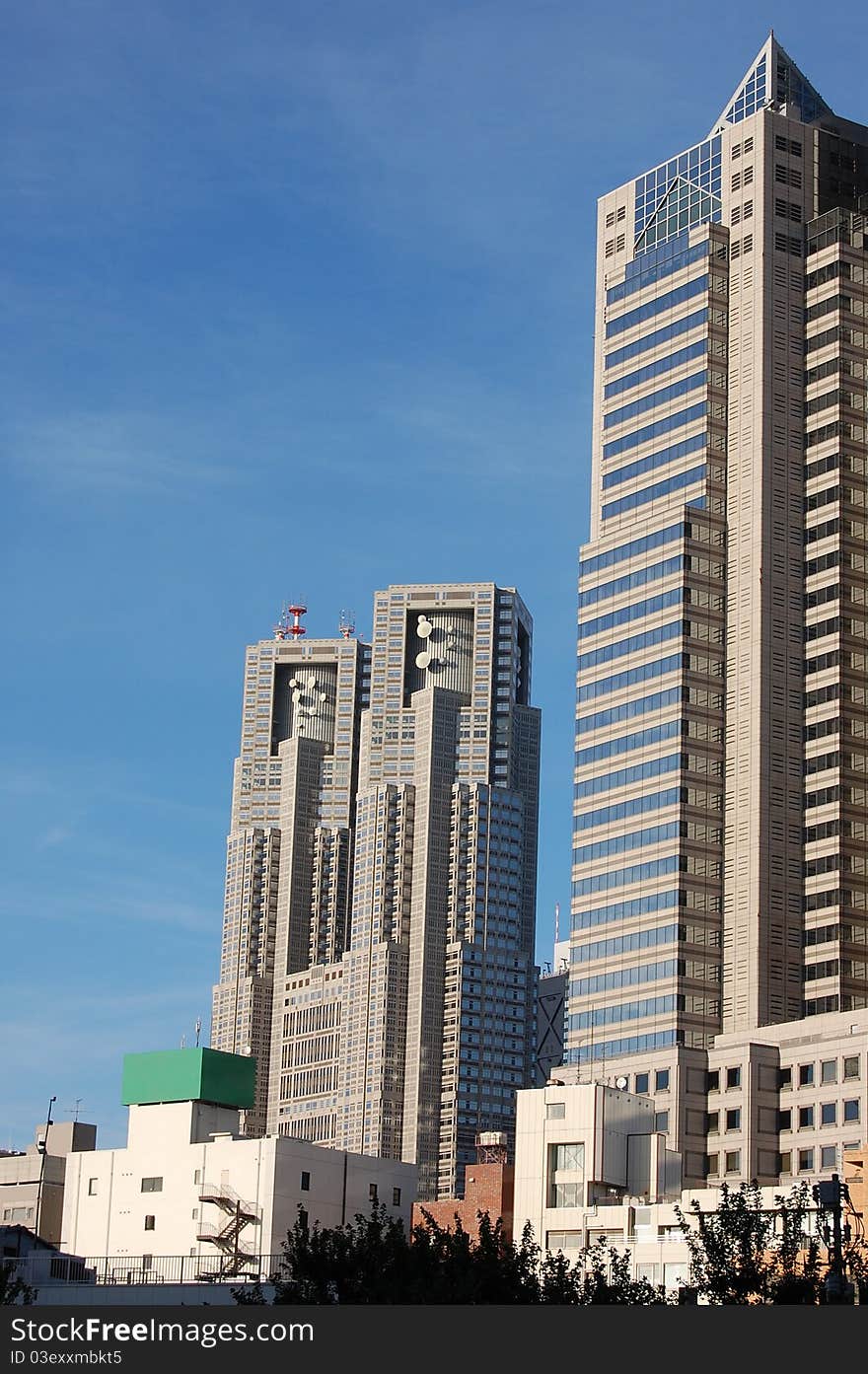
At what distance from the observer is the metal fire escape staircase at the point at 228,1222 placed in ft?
Answer: 597

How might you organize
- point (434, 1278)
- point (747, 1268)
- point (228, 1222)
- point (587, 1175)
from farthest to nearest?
point (587, 1175), point (228, 1222), point (434, 1278), point (747, 1268)

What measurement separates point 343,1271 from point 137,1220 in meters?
90.3

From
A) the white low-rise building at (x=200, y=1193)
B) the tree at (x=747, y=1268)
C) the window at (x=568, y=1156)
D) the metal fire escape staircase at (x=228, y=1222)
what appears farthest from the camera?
the window at (x=568, y=1156)

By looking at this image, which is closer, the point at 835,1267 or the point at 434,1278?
the point at 835,1267

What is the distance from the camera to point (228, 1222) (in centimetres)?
18725

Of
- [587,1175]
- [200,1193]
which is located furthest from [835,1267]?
[200,1193]

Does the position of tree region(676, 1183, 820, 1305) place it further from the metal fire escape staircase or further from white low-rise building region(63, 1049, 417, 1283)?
the metal fire escape staircase

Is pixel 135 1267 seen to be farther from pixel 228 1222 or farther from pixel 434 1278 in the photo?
pixel 434 1278

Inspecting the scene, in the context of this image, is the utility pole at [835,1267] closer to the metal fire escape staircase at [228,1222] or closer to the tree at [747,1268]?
the tree at [747,1268]

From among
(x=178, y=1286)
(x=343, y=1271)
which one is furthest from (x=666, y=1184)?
(x=343, y=1271)

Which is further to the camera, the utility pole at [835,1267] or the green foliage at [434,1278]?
the green foliage at [434,1278]

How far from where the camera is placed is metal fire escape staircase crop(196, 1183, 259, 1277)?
597 ft

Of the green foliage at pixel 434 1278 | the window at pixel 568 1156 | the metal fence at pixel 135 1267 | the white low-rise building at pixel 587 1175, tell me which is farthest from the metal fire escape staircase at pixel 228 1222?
the green foliage at pixel 434 1278

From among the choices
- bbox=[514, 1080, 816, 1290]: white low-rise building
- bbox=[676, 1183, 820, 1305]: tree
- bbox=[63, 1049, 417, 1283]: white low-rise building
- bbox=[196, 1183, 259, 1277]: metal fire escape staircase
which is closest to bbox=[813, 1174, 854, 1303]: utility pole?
bbox=[676, 1183, 820, 1305]: tree
